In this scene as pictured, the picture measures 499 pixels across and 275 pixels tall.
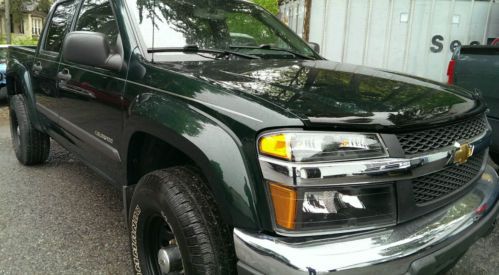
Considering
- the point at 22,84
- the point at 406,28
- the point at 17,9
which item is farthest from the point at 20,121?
the point at 17,9

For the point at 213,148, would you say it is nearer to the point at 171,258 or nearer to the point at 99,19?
the point at 171,258

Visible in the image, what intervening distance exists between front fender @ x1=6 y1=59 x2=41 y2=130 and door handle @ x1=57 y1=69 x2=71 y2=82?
37.2 inches

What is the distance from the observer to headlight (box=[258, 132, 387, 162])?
1.58m

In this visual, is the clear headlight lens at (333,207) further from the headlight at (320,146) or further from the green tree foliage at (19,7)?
the green tree foliage at (19,7)

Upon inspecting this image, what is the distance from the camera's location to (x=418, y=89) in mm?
2158

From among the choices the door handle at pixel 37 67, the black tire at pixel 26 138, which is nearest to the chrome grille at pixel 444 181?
the door handle at pixel 37 67

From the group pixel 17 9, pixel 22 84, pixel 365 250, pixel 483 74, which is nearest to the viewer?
pixel 365 250

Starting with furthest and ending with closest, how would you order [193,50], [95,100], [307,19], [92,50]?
[307,19]
[95,100]
[193,50]
[92,50]

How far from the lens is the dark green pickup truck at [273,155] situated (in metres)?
1.59

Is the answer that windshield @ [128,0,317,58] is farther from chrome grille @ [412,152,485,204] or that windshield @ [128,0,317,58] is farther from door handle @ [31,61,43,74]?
door handle @ [31,61,43,74]

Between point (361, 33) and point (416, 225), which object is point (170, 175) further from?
point (361, 33)

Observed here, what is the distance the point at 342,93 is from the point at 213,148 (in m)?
0.62

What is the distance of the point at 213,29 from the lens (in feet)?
9.48

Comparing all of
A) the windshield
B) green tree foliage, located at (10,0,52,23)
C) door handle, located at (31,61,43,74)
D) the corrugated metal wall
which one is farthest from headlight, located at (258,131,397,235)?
green tree foliage, located at (10,0,52,23)
